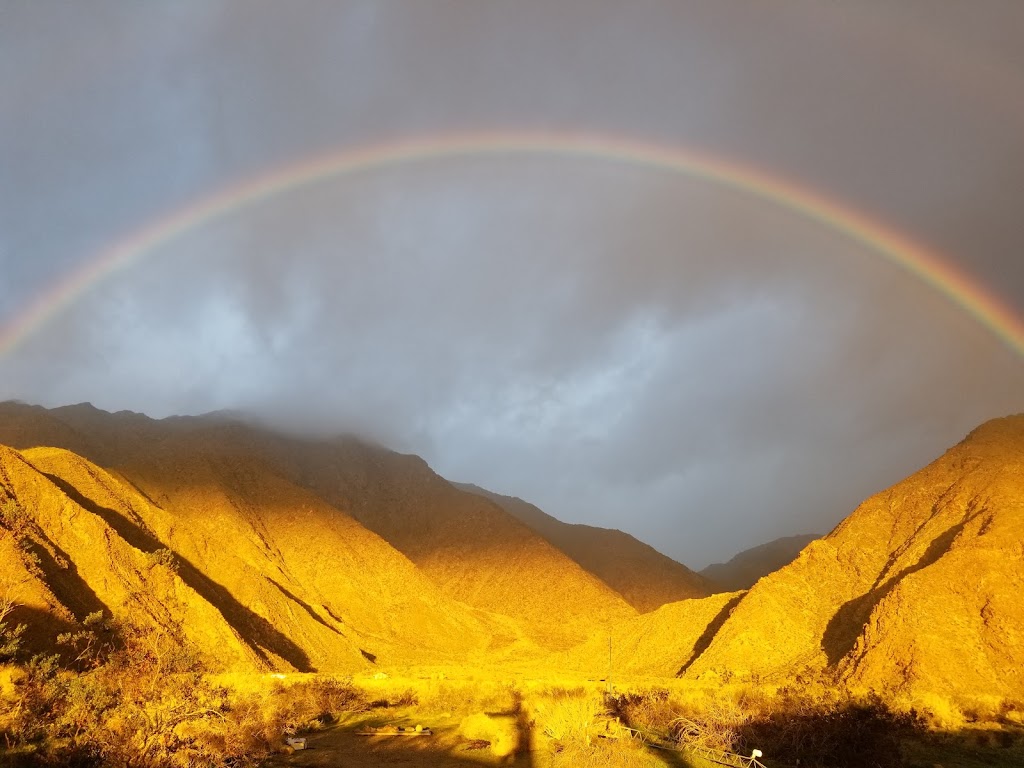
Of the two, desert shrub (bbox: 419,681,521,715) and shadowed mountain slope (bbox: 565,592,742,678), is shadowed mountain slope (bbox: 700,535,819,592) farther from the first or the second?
desert shrub (bbox: 419,681,521,715)

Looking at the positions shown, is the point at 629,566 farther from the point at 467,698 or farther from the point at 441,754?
the point at 441,754

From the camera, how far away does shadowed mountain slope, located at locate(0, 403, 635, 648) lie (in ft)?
289

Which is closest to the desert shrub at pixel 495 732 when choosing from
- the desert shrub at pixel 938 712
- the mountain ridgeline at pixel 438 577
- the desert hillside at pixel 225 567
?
the mountain ridgeline at pixel 438 577

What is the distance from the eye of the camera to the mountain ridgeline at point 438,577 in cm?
3039

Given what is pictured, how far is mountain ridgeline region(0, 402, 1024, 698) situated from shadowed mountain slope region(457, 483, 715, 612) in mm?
735

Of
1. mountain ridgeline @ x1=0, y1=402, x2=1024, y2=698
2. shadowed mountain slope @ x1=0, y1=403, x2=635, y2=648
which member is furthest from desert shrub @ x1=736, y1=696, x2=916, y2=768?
shadowed mountain slope @ x1=0, y1=403, x2=635, y2=648

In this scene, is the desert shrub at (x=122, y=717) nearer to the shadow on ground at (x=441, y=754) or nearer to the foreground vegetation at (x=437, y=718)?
the foreground vegetation at (x=437, y=718)

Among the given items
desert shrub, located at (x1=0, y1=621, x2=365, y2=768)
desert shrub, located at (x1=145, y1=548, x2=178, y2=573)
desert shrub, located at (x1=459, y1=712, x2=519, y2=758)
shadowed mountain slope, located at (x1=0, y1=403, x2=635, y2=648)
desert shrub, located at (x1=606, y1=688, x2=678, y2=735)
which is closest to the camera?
desert shrub, located at (x1=0, y1=621, x2=365, y2=768)

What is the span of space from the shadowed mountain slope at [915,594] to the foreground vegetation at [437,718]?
11.8 feet

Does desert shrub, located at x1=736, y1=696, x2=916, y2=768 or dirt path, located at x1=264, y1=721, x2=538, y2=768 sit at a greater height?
desert shrub, located at x1=736, y1=696, x2=916, y2=768

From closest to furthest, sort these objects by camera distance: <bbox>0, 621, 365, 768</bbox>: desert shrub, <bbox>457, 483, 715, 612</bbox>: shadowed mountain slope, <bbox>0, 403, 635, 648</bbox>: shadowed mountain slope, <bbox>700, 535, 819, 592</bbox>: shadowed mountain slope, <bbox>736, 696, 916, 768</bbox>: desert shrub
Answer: <bbox>0, 621, 365, 768</bbox>: desert shrub < <bbox>736, 696, 916, 768</bbox>: desert shrub < <bbox>0, 403, 635, 648</bbox>: shadowed mountain slope < <bbox>457, 483, 715, 612</bbox>: shadowed mountain slope < <bbox>700, 535, 819, 592</bbox>: shadowed mountain slope

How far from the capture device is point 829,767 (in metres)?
16.9

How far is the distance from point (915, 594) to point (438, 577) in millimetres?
78234

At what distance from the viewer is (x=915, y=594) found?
106ft
